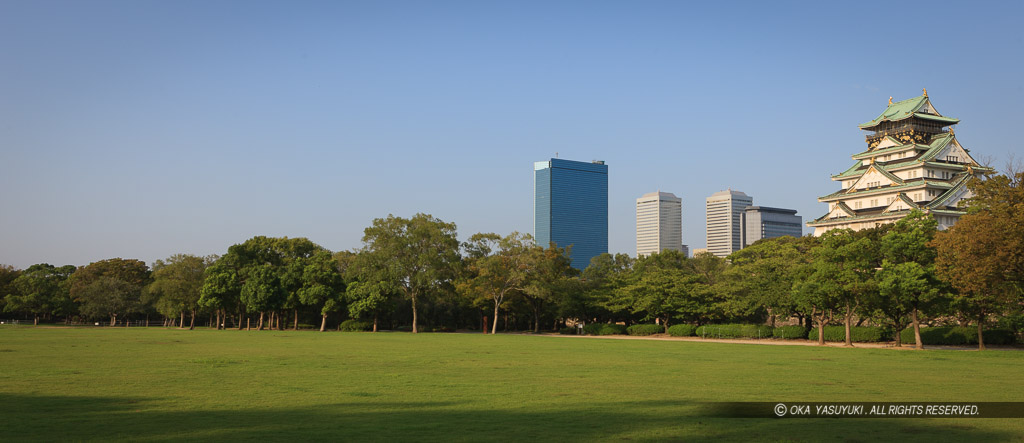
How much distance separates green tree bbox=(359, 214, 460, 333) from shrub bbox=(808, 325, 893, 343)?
32.4m

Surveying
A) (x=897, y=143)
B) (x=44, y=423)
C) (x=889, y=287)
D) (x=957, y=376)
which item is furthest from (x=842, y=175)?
(x=44, y=423)

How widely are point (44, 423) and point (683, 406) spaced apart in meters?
10.2

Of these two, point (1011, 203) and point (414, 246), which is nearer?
point (1011, 203)

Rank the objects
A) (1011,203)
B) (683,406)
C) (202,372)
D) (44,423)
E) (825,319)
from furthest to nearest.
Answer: (825,319)
(1011,203)
(202,372)
(683,406)
(44,423)

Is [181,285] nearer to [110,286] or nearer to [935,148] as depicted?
[110,286]

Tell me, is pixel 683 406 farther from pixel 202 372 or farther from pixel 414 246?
pixel 414 246

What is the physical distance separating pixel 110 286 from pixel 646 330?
202 feet

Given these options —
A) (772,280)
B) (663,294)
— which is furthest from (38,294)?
(772,280)

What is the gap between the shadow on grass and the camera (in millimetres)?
9781

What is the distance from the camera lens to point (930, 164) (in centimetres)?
7012

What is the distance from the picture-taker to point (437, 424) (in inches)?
425

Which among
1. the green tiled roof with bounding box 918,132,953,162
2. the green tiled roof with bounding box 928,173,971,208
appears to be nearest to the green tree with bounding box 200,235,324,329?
the green tiled roof with bounding box 928,173,971,208

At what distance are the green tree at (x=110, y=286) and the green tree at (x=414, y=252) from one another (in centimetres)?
3512

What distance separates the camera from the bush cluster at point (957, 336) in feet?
135
